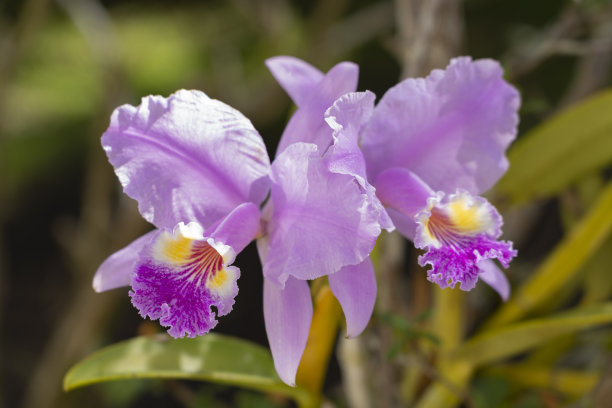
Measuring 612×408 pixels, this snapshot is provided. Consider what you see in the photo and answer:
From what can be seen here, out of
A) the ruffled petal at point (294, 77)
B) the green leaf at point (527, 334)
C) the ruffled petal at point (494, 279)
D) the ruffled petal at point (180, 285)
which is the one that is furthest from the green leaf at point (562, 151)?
the ruffled petal at point (180, 285)

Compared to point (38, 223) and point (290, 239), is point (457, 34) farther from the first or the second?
point (38, 223)

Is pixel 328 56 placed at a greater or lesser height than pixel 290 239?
lesser

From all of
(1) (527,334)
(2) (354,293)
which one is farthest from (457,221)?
(1) (527,334)

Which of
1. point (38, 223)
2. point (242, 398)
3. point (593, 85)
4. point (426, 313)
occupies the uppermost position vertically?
point (593, 85)

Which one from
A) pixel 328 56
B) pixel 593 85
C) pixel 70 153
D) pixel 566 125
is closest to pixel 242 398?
pixel 566 125

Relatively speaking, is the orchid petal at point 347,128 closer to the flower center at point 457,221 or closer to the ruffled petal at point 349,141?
the ruffled petal at point 349,141

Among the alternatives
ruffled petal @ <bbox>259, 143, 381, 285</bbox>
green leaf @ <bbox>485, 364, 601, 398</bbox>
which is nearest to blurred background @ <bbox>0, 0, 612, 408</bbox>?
green leaf @ <bbox>485, 364, 601, 398</bbox>
